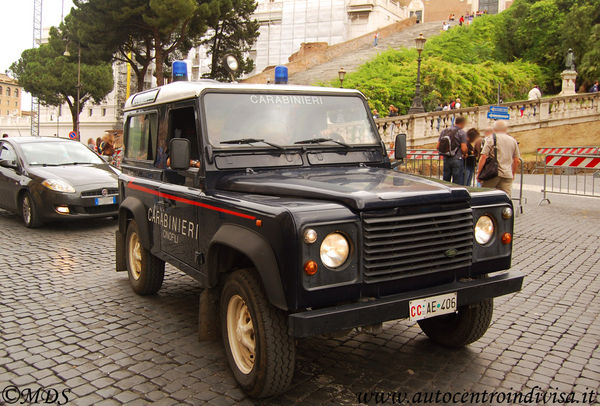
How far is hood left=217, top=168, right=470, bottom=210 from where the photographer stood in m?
3.76

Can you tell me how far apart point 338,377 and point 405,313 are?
0.92 meters

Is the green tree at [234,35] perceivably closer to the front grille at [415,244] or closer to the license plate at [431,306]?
the front grille at [415,244]

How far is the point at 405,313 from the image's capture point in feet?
12.3

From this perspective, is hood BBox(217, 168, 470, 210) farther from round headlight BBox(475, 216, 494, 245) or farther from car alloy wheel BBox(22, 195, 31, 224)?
car alloy wheel BBox(22, 195, 31, 224)

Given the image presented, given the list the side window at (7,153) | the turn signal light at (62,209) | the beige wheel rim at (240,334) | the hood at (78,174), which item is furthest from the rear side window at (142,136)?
the side window at (7,153)

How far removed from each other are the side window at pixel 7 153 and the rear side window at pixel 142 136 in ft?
19.7

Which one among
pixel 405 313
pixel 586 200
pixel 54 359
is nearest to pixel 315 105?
pixel 405 313

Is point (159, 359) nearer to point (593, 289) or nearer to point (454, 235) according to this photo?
point (454, 235)

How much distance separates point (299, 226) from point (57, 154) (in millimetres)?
9610

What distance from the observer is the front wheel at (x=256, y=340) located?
3689mm

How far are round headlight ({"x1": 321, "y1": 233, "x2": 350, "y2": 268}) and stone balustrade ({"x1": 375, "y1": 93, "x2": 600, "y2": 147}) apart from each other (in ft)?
76.1

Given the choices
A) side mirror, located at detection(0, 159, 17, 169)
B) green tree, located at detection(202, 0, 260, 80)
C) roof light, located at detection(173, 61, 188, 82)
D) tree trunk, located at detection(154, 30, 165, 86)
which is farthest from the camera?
green tree, located at detection(202, 0, 260, 80)

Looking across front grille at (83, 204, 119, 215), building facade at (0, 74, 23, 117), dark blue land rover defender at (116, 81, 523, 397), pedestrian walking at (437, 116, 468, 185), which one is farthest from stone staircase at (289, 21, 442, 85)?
building facade at (0, 74, 23, 117)

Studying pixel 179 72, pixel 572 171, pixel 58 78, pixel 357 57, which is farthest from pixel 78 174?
pixel 58 78
